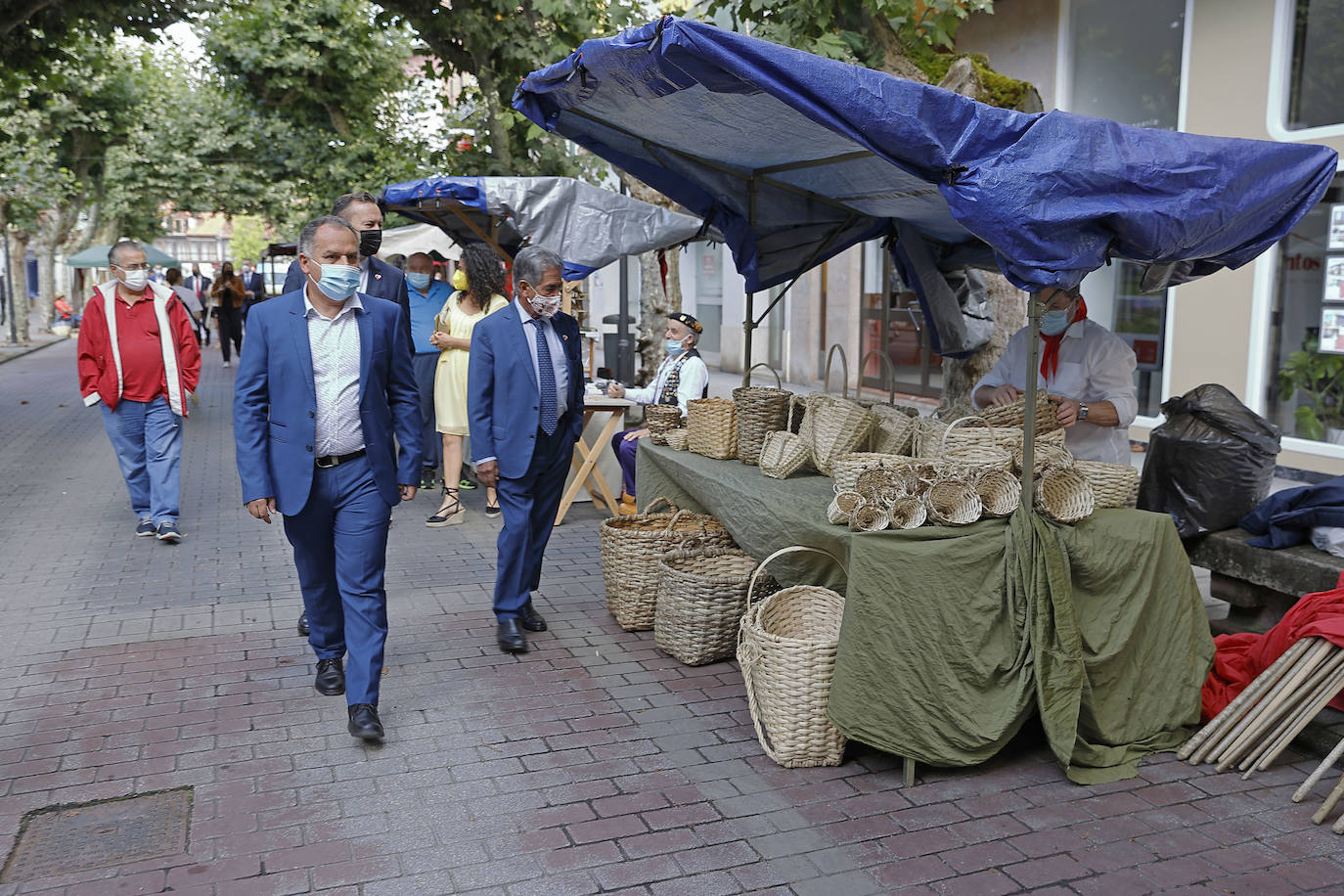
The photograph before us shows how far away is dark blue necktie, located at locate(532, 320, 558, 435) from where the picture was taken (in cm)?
529

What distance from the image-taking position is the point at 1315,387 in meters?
9.41

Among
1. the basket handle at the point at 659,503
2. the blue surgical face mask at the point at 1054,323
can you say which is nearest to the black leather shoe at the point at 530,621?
the basket handle at the point at 659,503

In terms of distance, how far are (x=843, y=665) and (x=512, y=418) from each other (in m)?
2.05

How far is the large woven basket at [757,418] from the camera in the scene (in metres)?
5.70

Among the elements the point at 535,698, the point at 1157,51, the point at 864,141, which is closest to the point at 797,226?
the point at 864,141

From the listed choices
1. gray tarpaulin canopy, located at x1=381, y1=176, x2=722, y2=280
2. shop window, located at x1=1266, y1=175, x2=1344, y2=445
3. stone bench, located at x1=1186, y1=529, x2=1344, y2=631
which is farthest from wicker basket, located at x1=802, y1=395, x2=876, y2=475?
shop window, located at x1=1266, y1=175, x2=1344, y2=445

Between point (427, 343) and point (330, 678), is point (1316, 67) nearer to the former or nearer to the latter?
point (427, 343)

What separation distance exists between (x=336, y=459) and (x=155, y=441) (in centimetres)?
402

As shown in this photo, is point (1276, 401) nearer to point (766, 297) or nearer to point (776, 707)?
point (776, 707)

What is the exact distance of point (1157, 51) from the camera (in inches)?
438

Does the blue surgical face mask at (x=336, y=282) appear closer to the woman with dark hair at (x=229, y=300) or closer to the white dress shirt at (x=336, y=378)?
the white dress shirt at (x=336, y=378)

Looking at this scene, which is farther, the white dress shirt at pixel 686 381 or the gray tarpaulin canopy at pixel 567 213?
the gray tarpaulin canopy at pixel 567 213

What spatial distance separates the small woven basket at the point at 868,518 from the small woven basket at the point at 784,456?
115 cm

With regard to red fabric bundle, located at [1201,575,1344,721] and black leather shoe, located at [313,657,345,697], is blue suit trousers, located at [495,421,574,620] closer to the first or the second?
black leather shoe, located at [313,657,345,697]
